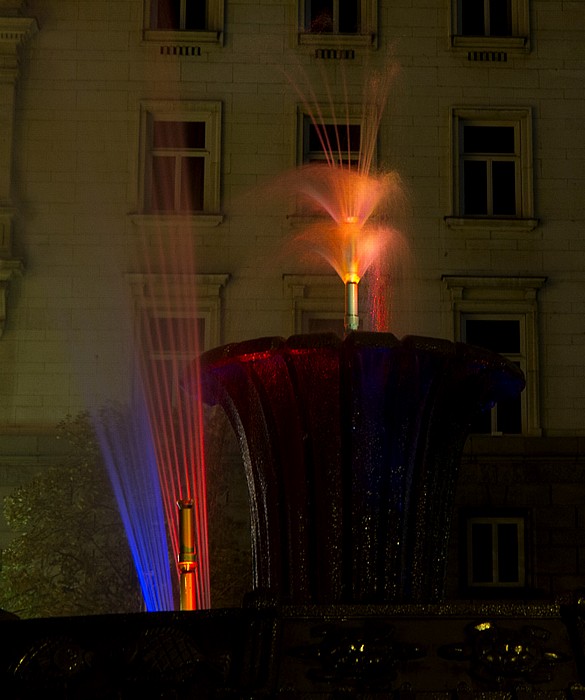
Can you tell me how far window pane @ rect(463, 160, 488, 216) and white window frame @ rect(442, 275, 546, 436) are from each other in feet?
3.61

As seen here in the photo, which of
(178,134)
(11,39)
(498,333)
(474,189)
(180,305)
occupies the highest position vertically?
(11,39)

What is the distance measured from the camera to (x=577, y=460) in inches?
749

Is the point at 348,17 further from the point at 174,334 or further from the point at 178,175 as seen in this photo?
the point at 174,334

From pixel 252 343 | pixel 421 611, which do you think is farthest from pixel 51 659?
pixel 252 343

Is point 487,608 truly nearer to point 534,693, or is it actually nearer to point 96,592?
point 534,693

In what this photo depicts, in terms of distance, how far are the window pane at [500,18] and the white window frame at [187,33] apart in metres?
3.91

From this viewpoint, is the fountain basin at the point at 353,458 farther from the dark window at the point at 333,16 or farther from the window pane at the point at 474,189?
the dark window at the point at 333,16

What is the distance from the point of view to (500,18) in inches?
809

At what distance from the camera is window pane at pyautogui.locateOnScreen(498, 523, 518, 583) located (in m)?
19.0

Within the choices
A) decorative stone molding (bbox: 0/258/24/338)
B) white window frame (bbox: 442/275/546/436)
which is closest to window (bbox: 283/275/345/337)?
white window frame (bbox: 442/275/546/436)

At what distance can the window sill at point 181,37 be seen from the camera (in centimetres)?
1994

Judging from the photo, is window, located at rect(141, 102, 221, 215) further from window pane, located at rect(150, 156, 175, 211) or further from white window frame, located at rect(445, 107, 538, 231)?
white window frame, located at rect(445, 107, 538, 231)

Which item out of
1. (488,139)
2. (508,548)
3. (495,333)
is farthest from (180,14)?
(508,548)

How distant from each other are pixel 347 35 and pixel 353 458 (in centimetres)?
1411
